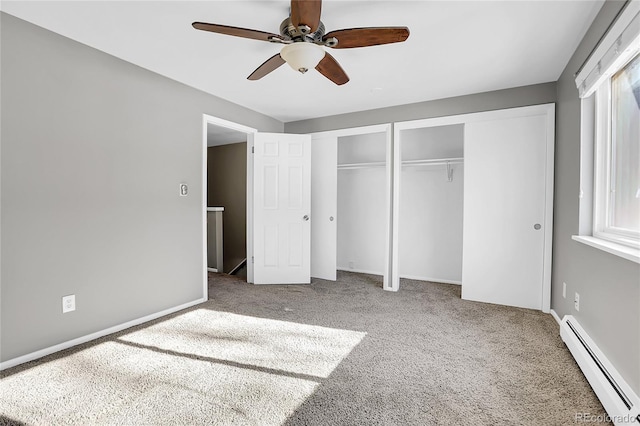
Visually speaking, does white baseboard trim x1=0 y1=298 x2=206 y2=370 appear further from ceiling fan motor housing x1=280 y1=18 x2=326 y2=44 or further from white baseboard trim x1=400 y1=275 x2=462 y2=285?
white baseboard trim x1=400 y1=275 x2=462 y2=285

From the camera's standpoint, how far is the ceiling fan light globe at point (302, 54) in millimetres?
2002

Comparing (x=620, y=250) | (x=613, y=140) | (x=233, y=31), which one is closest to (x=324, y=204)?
(x=233, y=31)

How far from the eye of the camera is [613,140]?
2104 mm

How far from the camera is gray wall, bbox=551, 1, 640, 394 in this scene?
159 centimetres

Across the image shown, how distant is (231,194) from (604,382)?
5.63m

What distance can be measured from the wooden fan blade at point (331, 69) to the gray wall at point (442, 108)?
1.60 m

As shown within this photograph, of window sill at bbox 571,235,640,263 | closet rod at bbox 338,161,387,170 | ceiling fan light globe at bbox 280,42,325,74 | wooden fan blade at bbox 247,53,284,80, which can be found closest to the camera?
window sill at bbox 571,235,640,263

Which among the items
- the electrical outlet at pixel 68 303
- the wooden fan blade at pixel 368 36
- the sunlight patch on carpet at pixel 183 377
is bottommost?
the sunlight patch on carpet at pixel 183 377

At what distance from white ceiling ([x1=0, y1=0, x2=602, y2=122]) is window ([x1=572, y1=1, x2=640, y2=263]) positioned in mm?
419

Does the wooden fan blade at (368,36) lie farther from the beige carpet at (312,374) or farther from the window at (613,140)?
the beige carpet at (312,374)

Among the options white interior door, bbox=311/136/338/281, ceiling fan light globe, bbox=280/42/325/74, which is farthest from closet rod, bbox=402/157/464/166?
ceiling fan light globe, bbox=280/42/325/74

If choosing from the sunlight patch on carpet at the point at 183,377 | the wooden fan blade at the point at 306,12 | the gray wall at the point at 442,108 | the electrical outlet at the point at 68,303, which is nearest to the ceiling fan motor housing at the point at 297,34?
the wooden fan blade at the point at 306,12

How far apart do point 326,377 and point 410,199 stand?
317cm

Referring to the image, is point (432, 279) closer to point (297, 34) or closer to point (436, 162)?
point (436, 162)
